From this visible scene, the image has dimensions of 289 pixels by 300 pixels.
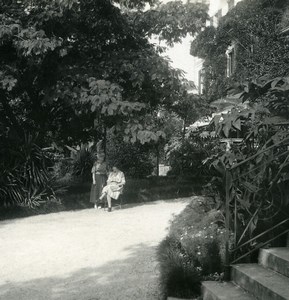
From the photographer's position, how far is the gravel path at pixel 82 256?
5738 mm

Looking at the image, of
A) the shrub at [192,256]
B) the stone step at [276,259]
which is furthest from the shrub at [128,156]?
the stone step at [276,259]

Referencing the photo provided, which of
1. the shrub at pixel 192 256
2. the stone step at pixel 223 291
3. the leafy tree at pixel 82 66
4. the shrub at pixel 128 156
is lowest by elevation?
the stone step at pixel 223 291

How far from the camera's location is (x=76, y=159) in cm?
1884

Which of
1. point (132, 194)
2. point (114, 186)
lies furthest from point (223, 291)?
point (132, 194)

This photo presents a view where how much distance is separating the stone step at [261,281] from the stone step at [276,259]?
6cm

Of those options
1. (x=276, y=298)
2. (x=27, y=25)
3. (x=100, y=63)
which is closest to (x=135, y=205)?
(x=100, y=63)

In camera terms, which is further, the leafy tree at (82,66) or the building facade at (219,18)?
the building facade at (219,18)

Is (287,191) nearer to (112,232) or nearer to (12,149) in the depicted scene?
(112,232)

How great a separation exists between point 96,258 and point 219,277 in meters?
2.50

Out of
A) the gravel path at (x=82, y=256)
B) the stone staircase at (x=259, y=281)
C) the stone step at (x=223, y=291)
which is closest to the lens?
the stone staircase at (x=259, y=281)

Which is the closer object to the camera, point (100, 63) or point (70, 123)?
point (100, 63)

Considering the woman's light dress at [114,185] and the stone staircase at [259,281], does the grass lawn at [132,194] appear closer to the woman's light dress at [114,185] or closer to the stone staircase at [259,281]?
the woman's light dress at [114,185]

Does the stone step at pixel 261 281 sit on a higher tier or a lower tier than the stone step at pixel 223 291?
higher

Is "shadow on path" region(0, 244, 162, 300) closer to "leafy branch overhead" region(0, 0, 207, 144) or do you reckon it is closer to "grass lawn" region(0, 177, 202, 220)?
"leafy branch overhead" region(0, 0, 207, 144)
